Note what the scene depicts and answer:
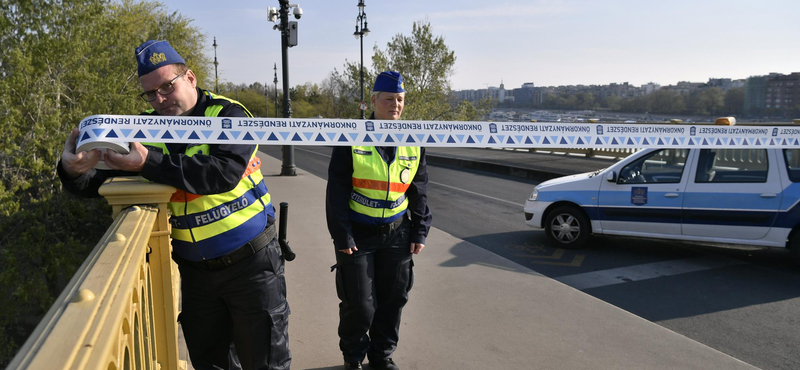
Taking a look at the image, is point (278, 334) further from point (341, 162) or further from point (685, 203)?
point (685, 203)

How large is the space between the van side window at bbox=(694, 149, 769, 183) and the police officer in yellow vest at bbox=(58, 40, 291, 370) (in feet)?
20.0

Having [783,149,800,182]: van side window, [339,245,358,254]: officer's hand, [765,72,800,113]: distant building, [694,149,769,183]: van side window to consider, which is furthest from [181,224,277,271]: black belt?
[765,72,800,113]: distant building

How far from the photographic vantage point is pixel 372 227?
135 inches

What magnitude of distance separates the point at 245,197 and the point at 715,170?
6.39m

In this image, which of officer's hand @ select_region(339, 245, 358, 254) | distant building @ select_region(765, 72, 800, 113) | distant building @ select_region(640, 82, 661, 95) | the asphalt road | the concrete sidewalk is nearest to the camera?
officer's hand @ select_region(339, 245, 358, 254)

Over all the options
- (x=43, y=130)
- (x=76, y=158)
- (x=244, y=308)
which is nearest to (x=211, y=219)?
(x=244, y=308)

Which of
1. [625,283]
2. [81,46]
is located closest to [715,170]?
[625,283]

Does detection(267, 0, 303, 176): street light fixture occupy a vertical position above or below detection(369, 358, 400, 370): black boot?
above

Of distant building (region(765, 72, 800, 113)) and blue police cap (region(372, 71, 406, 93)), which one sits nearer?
blue police cap (region(372, 71, 406, 93))

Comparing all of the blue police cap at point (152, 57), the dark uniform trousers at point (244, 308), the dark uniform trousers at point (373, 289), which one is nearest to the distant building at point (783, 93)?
the dark uniform trousers at point (373, 289)

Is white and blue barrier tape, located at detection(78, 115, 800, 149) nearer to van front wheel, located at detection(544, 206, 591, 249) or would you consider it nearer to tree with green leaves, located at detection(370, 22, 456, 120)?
van front wheel, located at detection(544, 206, 591, 249)

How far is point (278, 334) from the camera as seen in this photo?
270 centimetres

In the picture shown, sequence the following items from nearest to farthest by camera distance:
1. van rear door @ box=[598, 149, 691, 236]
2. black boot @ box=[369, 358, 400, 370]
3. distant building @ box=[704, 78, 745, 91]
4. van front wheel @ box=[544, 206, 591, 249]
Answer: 1. black boot @ box=[369, 358, 400, 370]
2. van rear door @ box=[598, 149, 691, 236]
3. van front wheel @ box=[544, 206, 591, 249]
4. distant building @ box=[704, 78, 745, 91]

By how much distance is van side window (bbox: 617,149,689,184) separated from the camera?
7.16 meters
